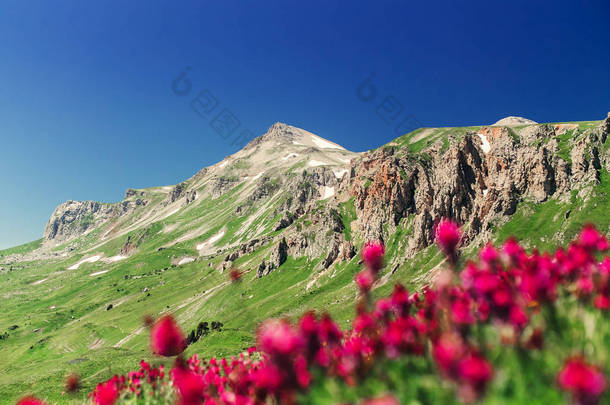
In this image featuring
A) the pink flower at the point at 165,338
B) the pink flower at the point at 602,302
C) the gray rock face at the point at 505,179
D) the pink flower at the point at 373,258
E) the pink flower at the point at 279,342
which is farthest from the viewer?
the gray rock face at the point at 505,179

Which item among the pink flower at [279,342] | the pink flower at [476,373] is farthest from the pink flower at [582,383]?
the pink flower at [279,342]

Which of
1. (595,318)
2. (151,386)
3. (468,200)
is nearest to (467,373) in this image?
(595,318)

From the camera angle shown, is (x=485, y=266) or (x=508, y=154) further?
(x=508, y=154)

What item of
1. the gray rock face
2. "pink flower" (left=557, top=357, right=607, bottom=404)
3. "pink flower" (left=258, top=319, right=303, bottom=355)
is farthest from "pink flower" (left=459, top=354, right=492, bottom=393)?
the gray rock face

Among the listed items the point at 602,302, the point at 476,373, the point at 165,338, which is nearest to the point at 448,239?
the point at 602,302

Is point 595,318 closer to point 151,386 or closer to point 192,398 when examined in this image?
point 192,398

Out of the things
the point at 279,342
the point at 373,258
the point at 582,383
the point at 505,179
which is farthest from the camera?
the point at 505,179

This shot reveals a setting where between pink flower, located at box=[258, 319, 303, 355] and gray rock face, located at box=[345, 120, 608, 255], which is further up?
pink flower, located at box=[258, 319, 303, 355]

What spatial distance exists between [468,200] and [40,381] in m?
191

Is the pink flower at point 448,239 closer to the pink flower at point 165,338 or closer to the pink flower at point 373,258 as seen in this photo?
the pink flower at point 373,258

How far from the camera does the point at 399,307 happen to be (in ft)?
22.4

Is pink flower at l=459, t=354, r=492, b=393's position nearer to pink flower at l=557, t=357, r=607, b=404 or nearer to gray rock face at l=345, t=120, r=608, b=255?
pink flower at l=557, t=357, r=607, b=404

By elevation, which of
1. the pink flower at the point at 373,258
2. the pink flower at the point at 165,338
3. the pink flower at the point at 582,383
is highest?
the pink flower at the point at 165,338

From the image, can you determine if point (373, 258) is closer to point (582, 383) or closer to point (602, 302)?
point (602, 302)
